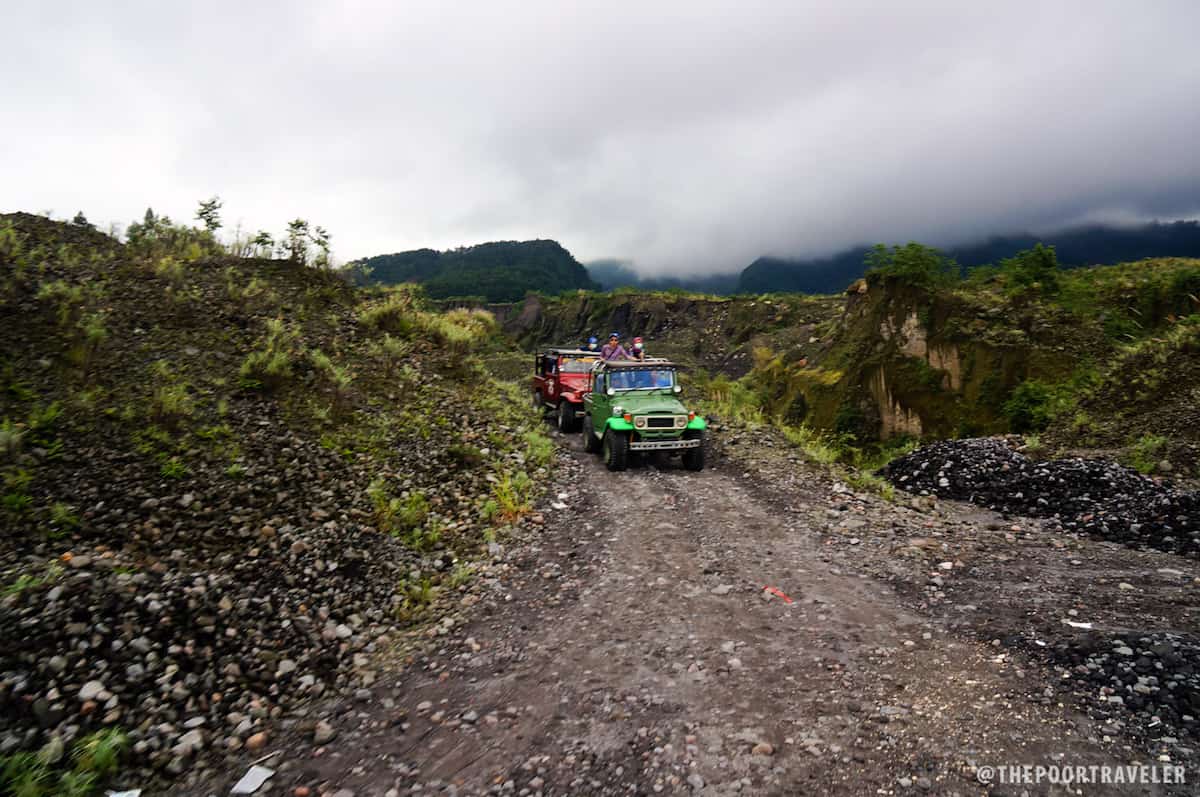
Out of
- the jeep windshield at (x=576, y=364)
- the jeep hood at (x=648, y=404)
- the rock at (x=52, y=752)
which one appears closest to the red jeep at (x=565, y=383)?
the jeep windshield at (x=576, y=364)

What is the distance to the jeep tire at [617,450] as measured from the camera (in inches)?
434

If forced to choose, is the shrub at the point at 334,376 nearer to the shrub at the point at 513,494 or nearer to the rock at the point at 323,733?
the shrub at the point at 513,494

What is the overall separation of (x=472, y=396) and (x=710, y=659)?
8.72m

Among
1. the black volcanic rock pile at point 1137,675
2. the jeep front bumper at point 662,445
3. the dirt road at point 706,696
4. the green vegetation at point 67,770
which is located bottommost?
the dirt road at point 706,696

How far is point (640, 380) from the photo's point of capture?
12289 millimetres

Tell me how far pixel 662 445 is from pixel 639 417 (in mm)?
690

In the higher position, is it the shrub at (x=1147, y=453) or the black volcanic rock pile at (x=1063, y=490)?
the shrub at (x=1147, y=453)

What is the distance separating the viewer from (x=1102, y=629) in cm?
457

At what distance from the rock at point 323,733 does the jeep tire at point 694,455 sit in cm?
807

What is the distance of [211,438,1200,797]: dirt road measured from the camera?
3.42 metres

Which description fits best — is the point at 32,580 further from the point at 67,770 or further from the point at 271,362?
the point at 271,362

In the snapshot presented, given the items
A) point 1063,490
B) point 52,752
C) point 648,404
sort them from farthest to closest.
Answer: point 648,404 → point 1063,490 → point 52,752

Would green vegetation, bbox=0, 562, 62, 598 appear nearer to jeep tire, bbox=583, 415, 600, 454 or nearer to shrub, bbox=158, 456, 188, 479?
shrub, bbox=158, 456, 188, 479

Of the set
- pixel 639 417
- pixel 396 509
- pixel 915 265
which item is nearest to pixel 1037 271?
pixel 915 265
